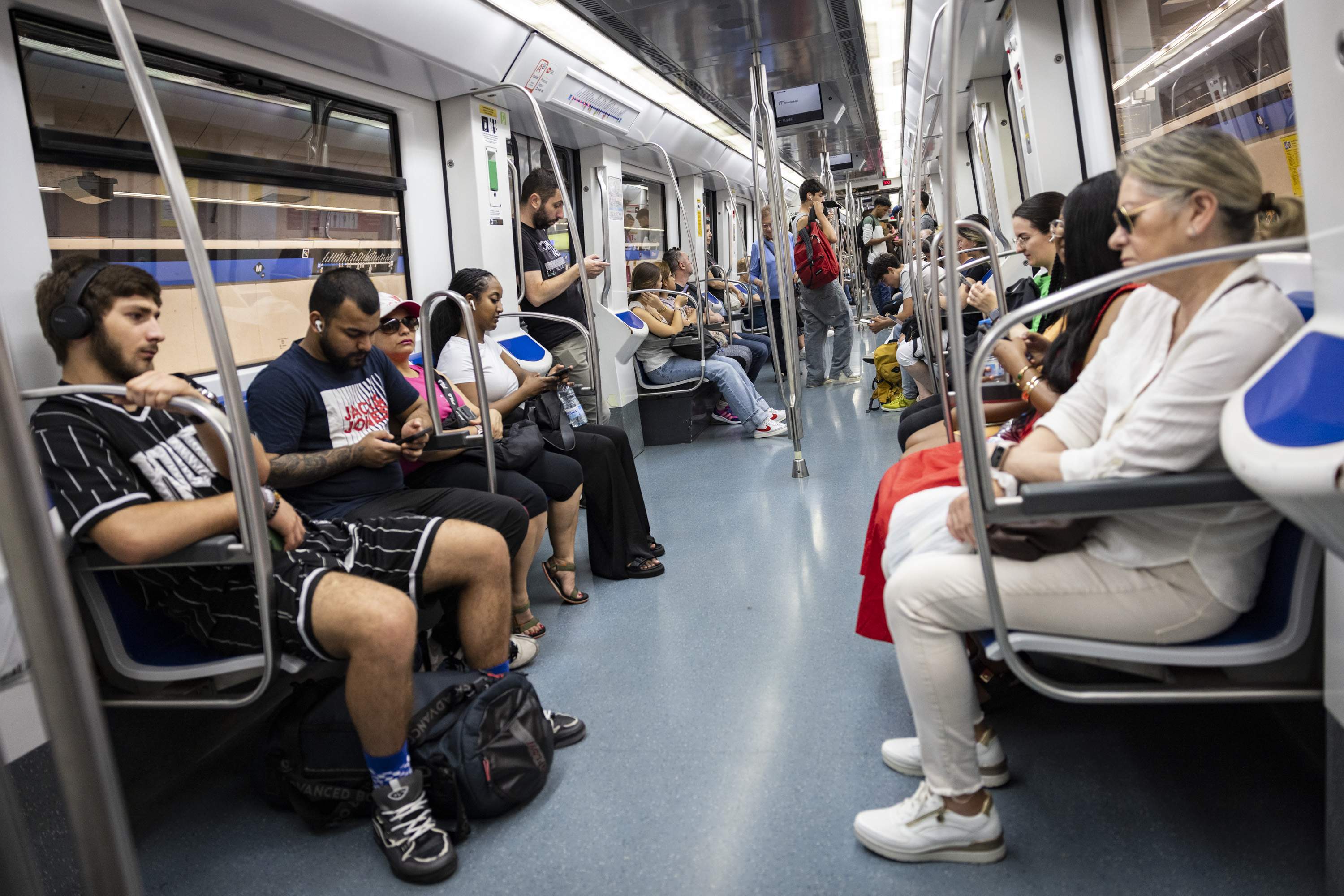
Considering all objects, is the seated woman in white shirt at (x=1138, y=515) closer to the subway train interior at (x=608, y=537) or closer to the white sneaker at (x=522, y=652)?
the subway train interior at (x=608, y=537)

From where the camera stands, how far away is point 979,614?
1.80 metres

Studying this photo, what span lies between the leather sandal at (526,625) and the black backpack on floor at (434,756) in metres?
0.97

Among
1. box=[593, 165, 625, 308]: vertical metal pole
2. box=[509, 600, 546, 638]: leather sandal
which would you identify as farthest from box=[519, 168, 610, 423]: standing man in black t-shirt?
box=[509, 600, 546, 638]: leather sandal

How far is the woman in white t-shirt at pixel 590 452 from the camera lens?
12.7ft

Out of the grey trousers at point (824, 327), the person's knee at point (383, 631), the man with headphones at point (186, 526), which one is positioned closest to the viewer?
the man with headphones at point (186, 526)

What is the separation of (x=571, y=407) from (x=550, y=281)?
122 centimetres

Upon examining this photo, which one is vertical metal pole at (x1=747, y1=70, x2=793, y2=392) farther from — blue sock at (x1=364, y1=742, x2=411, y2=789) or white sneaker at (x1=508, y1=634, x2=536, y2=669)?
blue sock at (x1=364, y1=742, x2=411, y2=789)

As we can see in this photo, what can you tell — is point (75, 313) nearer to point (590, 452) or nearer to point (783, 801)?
point (783, 801)

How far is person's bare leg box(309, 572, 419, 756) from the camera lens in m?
2.09

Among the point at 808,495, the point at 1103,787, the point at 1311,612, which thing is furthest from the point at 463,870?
the point at 808,495

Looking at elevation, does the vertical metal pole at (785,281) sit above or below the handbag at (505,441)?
above

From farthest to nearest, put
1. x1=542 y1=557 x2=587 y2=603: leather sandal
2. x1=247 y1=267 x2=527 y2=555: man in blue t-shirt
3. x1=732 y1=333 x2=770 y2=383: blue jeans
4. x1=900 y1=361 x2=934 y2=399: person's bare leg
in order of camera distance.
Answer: x1=732 y1=333 x2=770 y2=383: blue jeans < x1=900 y1=361 x2=934 y2=399: person's bare leg < x1=542 y1=557 x2=587 y2=603: leather sandal < x1=247 y1=267 x2=527 y2=555: man in blue t-shirt

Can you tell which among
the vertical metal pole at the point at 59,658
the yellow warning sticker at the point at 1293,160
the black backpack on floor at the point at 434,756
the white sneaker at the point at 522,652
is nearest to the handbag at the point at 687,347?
the white sneaker at the point at 522,652

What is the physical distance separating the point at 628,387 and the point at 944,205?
16.8ft
